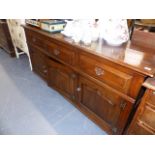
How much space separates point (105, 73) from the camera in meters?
0.96

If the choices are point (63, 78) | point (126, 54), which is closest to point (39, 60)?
point (63, 78)

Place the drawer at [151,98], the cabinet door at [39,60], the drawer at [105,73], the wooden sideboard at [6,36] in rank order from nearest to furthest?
the drawer at [151,98] < the drawer at [105,73] < the cabinet door at [39,60] < the wooden sideboard at [6,36]

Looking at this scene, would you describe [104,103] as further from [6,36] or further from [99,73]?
[6,36]

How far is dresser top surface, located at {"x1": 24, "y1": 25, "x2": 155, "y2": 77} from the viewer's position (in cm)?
77

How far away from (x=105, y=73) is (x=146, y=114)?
1.25 ft

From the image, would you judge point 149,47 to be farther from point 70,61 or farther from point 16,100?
point 16,100

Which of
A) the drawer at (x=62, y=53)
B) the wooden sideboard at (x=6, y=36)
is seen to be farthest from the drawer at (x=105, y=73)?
the wooden sideboard at (x=6, y=36)

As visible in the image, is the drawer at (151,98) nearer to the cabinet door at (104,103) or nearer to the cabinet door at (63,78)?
the cabinet door at (104,103)

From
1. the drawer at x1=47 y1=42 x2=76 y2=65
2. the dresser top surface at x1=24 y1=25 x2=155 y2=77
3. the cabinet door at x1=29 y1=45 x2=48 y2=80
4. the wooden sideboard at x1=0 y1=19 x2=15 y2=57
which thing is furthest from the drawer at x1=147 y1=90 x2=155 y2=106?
the wooden sideboard at x1=0 y1=19 x2=15 y2=57

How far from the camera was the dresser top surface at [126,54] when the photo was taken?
30.4 inches

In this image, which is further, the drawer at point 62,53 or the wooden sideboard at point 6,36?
the wooden sideboard at point 6,36

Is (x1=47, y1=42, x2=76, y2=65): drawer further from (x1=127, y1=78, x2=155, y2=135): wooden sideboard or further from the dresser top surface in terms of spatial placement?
(x1=127, y1=78, x2=155, y2=135): wooden sideboard

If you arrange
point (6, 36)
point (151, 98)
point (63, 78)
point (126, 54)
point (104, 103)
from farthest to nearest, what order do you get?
1. point (6, 36)
2. point (63, 78)
3. point (104, 103)
4. point (126, 54)
5. point (151, 98)

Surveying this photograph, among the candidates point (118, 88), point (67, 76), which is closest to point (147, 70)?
point (118, 88)
